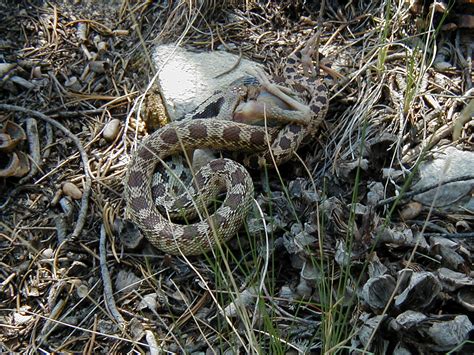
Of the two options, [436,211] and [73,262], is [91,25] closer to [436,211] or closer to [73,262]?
[73,262]

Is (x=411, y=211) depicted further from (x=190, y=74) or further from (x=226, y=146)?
(x=190, y=74)

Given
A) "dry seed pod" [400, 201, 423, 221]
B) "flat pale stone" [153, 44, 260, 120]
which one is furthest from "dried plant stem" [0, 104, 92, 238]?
"dry seed pod" [400, 201, 423, 221]

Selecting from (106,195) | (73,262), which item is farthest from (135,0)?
(73,262)

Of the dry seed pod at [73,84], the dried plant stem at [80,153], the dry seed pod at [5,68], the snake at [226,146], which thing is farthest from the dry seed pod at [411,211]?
the dry seed pod at [5,68]

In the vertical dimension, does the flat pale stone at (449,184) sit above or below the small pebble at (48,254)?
above

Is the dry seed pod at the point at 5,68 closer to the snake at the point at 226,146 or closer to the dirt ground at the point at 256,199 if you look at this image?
the dirt ground at the point at 256,199

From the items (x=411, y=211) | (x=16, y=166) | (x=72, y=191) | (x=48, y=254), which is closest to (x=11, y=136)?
(x=16, y=166)
